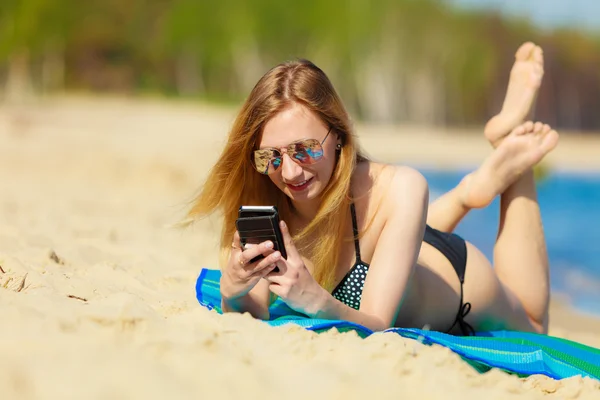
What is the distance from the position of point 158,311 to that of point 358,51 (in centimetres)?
3432

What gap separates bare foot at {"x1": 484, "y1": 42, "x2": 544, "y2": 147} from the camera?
4.25 m

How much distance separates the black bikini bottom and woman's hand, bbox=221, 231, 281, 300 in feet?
3.58

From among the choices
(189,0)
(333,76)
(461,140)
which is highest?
(189,0)

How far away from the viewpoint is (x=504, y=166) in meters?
4.00

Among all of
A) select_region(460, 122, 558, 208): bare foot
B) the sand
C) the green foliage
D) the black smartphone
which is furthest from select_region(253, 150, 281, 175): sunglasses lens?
the green foliage

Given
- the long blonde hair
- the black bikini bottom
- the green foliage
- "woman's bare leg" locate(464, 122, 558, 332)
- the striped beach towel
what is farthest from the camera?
the green foliage

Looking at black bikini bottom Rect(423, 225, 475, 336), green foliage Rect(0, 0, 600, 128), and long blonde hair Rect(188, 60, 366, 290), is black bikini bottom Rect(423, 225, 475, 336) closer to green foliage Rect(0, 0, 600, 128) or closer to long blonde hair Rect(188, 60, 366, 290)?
long blonde hair Rect(188, 60, 366, 290)

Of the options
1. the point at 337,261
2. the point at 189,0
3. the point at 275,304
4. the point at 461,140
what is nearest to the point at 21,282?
the point at 275,304

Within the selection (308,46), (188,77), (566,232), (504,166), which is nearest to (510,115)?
(504,166)

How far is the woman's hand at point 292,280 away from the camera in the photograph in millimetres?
2705

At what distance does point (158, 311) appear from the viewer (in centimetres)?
291

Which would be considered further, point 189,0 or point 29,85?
point 189,0

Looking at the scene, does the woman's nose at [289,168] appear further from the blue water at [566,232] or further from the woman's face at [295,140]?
the blue water at [566,232]

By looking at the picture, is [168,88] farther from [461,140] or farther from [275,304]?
[275,304]
